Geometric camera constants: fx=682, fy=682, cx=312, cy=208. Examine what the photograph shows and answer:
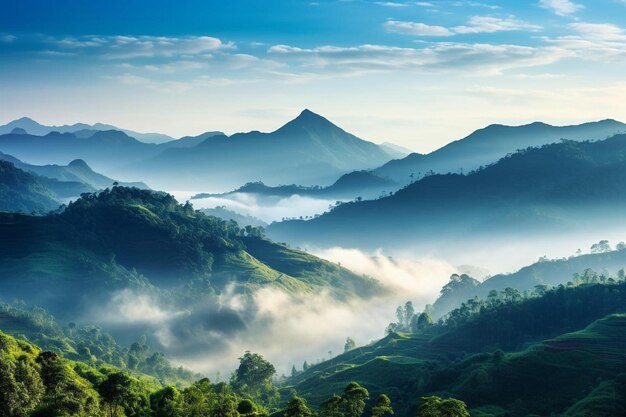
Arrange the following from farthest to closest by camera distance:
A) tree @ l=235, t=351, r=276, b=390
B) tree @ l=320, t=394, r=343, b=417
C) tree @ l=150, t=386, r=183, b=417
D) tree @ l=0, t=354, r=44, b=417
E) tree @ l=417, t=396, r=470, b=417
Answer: tree @ l=235, t=351, r=276, b=390 < tree @ l=150, t=386, r=183, b=417 < tree @ l=320, t=394, r=343, b=417 < tree @ l=0, t=354, r=44, b=417 < tree @ l=417, t=396, r=470, b=417

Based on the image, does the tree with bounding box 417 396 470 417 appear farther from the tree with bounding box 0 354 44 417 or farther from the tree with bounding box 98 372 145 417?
the tree with bounding box 0 354 44 417

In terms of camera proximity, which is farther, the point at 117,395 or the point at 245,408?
the point at 245,408

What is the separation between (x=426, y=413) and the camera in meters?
76.1

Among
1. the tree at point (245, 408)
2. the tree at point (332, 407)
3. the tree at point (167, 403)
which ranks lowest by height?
the tree at point (245, 408)

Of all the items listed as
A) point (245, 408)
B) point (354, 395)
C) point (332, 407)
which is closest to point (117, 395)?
point (245, 408)

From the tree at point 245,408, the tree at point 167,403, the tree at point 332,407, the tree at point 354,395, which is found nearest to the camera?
the tree at point 354,395

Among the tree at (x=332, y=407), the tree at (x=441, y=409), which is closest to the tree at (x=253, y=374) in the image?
the tree at (x=332, y=407)

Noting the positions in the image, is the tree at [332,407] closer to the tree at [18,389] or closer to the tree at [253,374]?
the tree at [18,389]

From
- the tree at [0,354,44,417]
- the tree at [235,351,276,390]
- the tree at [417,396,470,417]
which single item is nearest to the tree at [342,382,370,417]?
the tree at [417,396,470,417]

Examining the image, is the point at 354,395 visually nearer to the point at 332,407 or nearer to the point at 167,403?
the point at 332,407

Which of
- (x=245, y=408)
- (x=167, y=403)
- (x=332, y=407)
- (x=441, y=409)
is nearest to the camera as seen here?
(x=441, y=409)

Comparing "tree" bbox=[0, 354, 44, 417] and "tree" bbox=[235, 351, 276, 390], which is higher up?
"tree" bbox=[0, 354, 44, 417]

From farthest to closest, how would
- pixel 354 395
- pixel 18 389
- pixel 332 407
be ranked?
pixel 332 407 → pixel 18 389 → pixel 354 395

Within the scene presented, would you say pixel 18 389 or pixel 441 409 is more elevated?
pixel 18 389
